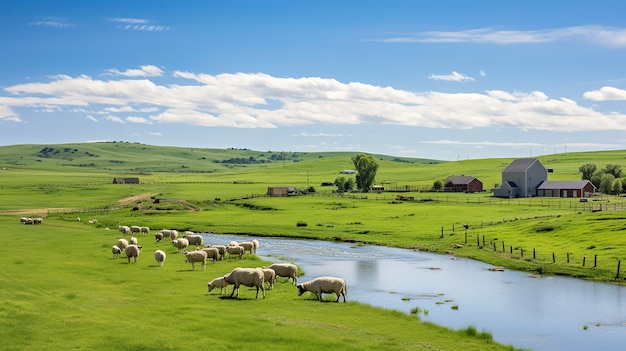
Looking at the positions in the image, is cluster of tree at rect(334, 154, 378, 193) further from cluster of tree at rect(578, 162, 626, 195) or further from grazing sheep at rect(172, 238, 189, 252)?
grazing sheep at rect(172, 238, 189, 252)

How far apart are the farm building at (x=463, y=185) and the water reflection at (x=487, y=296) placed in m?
91.7

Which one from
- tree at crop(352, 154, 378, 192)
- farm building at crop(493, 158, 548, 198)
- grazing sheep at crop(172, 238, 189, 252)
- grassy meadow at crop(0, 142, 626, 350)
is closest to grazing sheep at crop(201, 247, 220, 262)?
grassy meadow at crop(0, 142, 626, 350)

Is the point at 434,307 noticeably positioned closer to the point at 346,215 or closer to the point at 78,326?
the point at 78,326

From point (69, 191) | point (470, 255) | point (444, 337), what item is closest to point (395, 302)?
point (444, 337)

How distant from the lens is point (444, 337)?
93.8 ft

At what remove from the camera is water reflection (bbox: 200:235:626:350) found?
31.6 m

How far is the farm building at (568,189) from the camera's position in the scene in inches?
4870

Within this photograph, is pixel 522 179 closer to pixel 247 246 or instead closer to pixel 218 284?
pixel 247 246

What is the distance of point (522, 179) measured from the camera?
13025cm

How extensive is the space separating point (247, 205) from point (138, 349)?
9888 cm

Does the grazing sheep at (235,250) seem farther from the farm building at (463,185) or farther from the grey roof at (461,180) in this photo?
the grey roof at (461,180)

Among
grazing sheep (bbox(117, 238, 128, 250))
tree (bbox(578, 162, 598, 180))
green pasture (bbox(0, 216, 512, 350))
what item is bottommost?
green pasture (bbox(0, 216, 512, 350))

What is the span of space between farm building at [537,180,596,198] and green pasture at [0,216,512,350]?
9906 cm

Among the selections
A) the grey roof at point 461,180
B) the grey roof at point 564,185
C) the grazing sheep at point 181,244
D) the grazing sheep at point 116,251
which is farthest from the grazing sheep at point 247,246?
the grey roof at point 461,180
